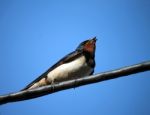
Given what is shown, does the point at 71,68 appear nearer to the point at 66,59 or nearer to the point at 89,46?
the point at 66,59

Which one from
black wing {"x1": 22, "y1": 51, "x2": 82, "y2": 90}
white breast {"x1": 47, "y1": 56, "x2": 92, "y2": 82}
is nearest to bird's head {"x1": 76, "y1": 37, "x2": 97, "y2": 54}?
black wing {"x1": 22, "y1": 51, "x2": 82, "y2": 90}

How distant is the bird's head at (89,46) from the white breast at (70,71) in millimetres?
502

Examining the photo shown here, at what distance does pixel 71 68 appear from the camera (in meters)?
5.18

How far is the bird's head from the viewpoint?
19.7 ft

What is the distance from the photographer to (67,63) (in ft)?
Answer: 17.6

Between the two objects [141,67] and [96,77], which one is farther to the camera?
[96,77]

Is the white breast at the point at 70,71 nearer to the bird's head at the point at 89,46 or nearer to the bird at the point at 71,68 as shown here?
the bird at the point at 71,68

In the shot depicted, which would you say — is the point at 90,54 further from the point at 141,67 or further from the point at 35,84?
the point at 141,67

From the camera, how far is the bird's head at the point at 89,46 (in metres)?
6.02

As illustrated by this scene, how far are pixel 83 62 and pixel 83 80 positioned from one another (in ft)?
9.28

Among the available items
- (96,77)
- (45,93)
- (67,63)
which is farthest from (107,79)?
(67,63)

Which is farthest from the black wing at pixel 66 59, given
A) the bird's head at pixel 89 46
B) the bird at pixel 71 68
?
the bird's head at pixel 89 46

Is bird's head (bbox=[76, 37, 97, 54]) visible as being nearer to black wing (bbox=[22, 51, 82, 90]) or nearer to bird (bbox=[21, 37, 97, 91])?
bird (bbox=[21, 37, 97, 91])

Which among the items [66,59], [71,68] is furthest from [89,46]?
[71,68]
